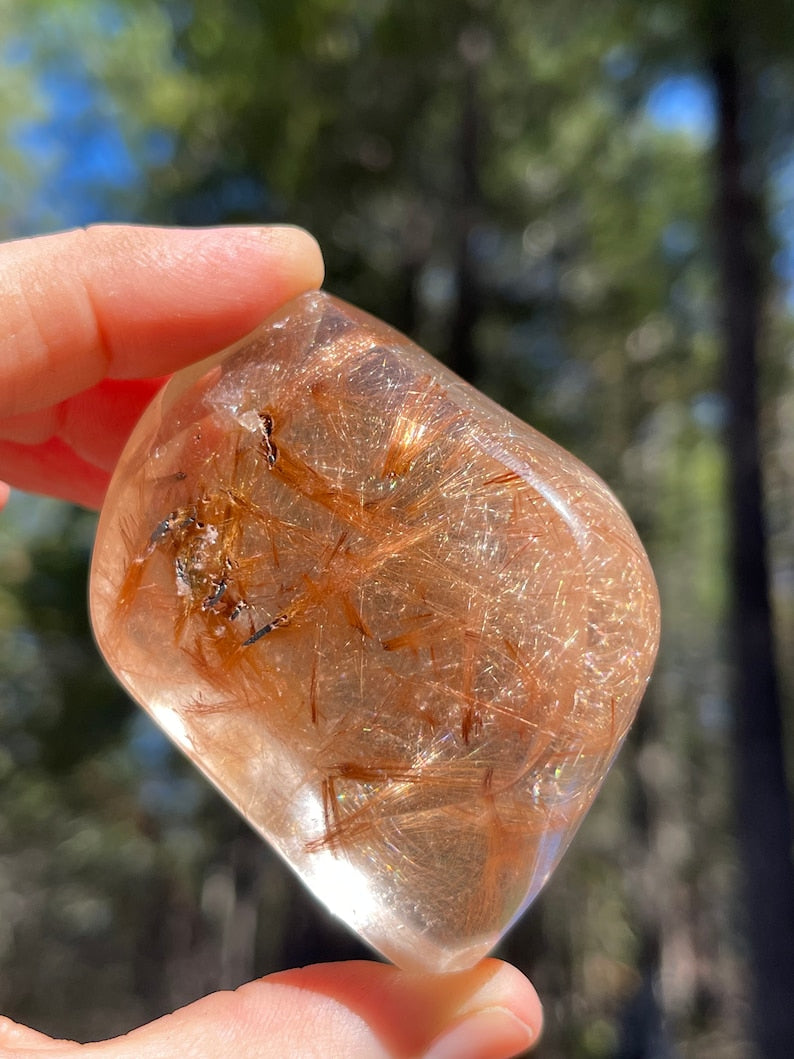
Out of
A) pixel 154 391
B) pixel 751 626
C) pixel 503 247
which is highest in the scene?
pixel 154 391

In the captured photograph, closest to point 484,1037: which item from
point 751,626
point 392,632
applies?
point 392,632

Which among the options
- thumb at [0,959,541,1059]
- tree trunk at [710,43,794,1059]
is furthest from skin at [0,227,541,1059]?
tree trunk at [710,43,794,1059]

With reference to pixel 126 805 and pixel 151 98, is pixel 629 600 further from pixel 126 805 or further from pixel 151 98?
pixel 126 805

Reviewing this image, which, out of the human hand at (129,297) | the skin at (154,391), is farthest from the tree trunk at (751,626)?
the human hand at (129,297)

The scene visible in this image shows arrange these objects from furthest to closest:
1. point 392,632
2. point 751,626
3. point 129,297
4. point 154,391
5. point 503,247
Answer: point 503,247 → point 751,626 → point 154,391 → point 129,297 → point 392,632

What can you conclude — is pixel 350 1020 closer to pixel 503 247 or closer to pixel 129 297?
pixel 129 297

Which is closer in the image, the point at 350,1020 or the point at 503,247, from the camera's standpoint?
the point at 350,1020

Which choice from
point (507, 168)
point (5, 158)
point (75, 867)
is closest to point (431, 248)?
point (507, 168)
